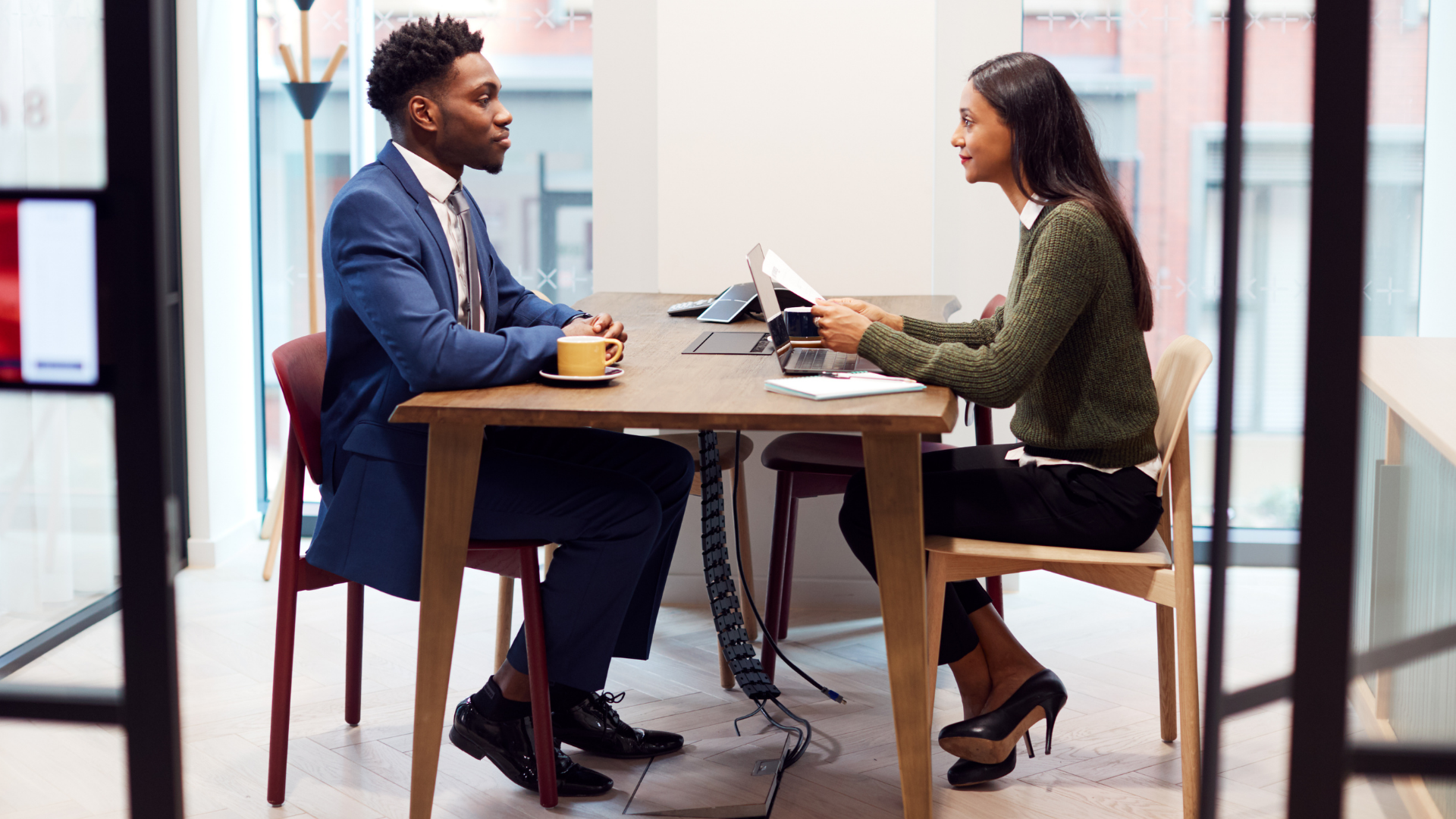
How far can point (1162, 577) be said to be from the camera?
1.95 m

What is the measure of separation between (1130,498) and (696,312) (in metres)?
1.14

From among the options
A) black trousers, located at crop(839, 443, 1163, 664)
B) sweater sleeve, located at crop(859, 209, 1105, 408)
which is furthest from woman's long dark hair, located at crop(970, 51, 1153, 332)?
black trousers, located at crop(839, 443, 1163, 664)

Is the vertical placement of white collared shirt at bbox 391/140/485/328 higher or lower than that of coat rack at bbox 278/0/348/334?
lower

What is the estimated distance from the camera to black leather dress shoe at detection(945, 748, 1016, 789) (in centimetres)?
219

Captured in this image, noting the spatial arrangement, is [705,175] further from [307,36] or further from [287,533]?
[287,533]

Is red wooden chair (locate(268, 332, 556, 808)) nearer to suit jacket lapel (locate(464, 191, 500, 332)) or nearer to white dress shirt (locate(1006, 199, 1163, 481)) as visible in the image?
suit jacket lapel (locate(464, 191, 500, 332))

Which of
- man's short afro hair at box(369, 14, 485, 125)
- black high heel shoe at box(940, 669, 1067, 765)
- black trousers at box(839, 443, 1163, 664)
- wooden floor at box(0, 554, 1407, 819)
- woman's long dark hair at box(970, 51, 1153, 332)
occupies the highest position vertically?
man's short afro hair at box(369, 14, 485, 125)

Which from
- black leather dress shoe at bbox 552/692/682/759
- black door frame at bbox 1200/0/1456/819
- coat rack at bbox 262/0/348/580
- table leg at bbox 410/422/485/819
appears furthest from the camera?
coat rack at bbox 262/0/348/580

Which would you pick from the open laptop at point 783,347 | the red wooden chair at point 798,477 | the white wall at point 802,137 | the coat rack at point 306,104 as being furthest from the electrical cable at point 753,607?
the coat rack at point 306,104

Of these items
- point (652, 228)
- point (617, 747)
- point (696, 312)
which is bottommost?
point (617, 747)

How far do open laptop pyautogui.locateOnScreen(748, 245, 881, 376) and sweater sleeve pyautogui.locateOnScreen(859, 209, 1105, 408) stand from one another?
0.14m

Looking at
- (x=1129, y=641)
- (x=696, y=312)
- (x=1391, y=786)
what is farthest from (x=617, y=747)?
(x=1391, y=786)

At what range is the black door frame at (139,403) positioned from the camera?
3.08 ft

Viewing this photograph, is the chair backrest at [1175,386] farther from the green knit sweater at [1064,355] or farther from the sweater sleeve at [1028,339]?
the sweater sleeve at [1028,339]
